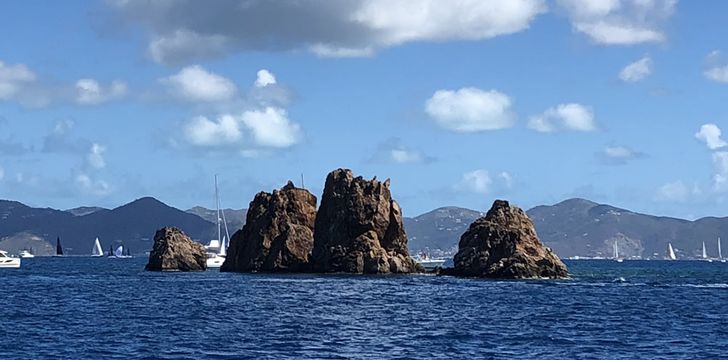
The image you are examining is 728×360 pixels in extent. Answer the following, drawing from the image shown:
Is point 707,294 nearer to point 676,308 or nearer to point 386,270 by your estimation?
point 676,308

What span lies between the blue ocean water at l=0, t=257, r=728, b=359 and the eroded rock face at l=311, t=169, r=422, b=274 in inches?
1187

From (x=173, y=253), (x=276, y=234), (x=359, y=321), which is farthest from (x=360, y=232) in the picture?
(x=359, y=321)

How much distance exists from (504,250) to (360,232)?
23.6m

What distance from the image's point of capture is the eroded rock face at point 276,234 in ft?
592

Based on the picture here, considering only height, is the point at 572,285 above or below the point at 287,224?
below

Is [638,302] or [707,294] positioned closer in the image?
[638,302]

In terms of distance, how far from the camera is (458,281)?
153 m

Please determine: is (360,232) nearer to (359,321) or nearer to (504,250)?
(504,250)

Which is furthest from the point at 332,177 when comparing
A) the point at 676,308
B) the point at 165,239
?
the point at 676,308

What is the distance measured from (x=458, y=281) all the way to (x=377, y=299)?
4398 cm

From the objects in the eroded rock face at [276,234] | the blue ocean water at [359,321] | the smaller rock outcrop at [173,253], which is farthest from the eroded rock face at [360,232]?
the blue ocean water at [359,321]

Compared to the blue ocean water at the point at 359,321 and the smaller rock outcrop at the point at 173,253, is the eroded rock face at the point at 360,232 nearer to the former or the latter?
the smaller rock outcrop at the point at 173,253

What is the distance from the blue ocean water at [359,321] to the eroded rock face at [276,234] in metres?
39.6

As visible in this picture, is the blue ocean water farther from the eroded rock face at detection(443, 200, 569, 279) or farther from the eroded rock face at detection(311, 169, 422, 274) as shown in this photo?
the eroded rock face at detection(311, 169, 422, 274)
